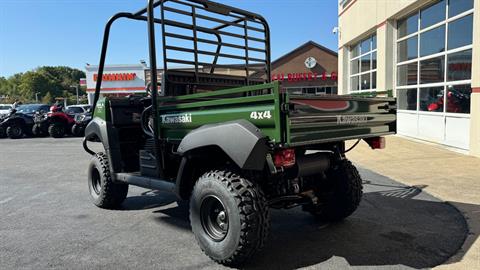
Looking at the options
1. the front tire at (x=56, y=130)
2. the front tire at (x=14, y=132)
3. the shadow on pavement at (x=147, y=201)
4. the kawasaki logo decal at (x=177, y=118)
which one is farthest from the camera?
the front tire at (x=14, y=132)

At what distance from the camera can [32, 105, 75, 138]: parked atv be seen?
58.9 feet

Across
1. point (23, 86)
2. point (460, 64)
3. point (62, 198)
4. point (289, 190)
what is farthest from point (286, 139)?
point (23, 86)

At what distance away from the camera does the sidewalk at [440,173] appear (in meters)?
3.92

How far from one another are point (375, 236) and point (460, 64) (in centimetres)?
720

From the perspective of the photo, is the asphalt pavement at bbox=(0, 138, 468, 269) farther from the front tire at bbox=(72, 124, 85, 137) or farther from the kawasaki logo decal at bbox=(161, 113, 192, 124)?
the front tire at bbox=(72, 124, 85, 137)

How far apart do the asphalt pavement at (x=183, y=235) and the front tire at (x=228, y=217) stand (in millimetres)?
194

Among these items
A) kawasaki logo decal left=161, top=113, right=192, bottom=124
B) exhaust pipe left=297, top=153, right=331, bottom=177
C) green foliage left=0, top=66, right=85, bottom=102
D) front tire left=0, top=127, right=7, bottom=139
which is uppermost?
green foliage left=0, top=66, right=85, bottom=102

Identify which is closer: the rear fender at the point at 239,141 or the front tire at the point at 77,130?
the rear fender at the point at 239,141

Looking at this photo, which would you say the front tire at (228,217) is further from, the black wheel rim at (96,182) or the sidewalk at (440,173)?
the black wheel rim at (96,182)

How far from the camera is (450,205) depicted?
5.30 metres

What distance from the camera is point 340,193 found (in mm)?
4531

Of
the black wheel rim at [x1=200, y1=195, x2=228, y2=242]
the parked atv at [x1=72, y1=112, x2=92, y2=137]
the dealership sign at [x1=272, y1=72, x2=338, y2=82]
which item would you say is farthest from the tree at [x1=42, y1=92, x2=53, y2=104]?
the black wheel rim at [x1=200, y1=195, x2=228, y2=242]

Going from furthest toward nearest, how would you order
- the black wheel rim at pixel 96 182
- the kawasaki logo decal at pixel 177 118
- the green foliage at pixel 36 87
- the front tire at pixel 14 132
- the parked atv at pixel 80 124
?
the green foliage at pixel 36 87, the front tire at pixel 14 132, the parked atv at pixel 80 124, the black wheel rim at pixel 96 182, the kawasaki logo decal at pixel 177 118

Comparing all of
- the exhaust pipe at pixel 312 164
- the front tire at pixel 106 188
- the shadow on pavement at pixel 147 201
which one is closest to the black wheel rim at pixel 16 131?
the shadow on pavement at pixel 147 201
